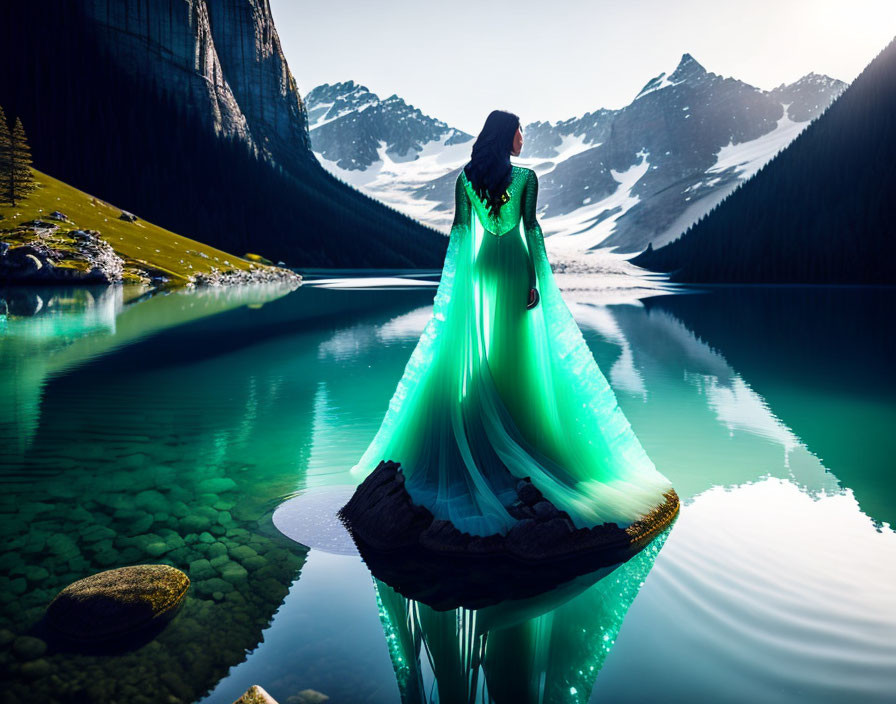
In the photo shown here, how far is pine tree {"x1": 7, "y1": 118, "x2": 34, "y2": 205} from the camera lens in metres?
70.8

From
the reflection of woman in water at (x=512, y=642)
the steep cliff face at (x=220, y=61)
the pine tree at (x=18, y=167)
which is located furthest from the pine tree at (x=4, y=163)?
the reflection of woman in water at (x=512, y=642)

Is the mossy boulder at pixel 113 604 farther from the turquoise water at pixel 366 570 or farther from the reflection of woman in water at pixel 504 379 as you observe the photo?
the reflection of woman in water at pixel 504 379

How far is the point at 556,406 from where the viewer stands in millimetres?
6234

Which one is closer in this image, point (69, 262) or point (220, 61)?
point (69, 262)

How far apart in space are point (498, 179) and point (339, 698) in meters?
4.46

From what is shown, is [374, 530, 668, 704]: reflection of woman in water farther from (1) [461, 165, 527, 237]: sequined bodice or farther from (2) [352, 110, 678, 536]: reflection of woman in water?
(1) [461, 165, 527, 237]: sequined bodice

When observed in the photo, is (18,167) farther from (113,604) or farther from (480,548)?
(480,548)

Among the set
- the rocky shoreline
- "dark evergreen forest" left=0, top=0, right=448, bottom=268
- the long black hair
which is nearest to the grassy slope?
the rocky shoreline

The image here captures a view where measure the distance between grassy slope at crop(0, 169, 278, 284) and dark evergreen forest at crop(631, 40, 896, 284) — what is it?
70912mm

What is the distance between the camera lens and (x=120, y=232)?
3031 inches

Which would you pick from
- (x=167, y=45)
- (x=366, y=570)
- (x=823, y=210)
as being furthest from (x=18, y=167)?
(x=823, y=210)

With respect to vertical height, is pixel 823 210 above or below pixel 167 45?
below

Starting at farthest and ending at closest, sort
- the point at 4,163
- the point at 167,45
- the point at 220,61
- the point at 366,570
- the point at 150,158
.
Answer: the point at 220,61
the point at 167,45
the point at 150,158
the point at 4,163
the point at 366,570

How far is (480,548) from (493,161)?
11.5 feet
